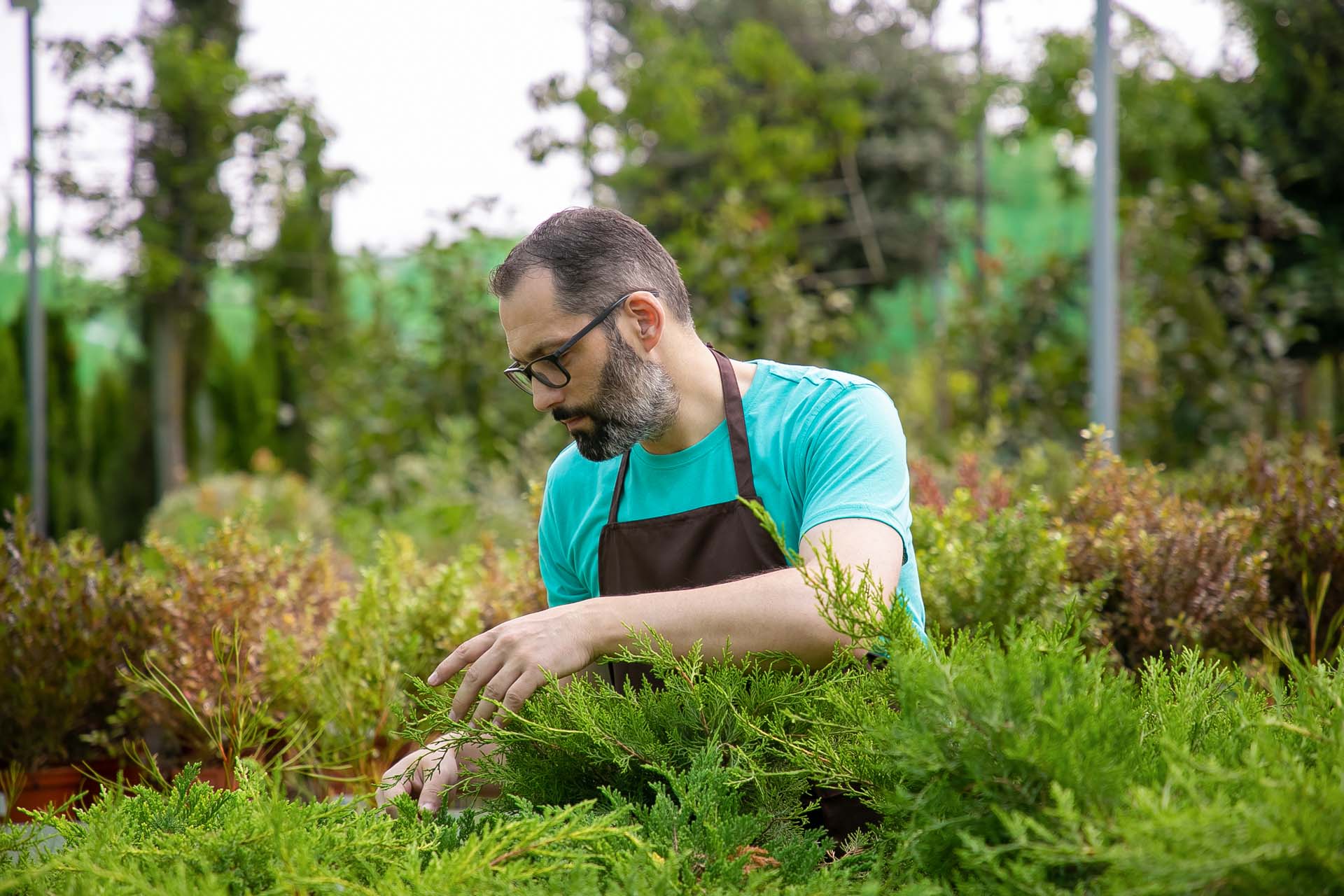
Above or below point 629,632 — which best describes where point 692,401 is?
above

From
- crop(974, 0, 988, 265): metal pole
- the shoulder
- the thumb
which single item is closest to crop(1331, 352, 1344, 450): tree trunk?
crop(974, 0, 988, 265): metal pole

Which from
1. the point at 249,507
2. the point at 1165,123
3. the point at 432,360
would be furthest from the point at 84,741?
the point at 1165,123

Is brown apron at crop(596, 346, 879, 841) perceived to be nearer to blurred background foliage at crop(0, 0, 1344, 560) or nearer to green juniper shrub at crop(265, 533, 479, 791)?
green juniper shrub at crop(265, 533, 479, 791)

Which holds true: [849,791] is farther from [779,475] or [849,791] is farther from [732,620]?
[779,475]

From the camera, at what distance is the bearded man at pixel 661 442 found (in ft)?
6.41

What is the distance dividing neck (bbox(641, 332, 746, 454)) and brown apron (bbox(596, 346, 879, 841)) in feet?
0.10

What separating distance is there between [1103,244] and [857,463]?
4.70 metres

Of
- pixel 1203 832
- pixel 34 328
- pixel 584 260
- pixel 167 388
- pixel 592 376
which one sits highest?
pixel 34 328

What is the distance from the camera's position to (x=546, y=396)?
2.19 metres

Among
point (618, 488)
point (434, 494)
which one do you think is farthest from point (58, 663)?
point (434, 494)

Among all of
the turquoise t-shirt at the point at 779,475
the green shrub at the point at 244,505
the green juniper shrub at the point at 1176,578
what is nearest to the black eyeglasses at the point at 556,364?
the turquoise t-shirt at the point at 779,475

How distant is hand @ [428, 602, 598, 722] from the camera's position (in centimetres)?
151

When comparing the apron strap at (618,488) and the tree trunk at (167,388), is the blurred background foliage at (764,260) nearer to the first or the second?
the tree trunk at (167,388)

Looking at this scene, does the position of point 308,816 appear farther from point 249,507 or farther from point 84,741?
point 249,507
